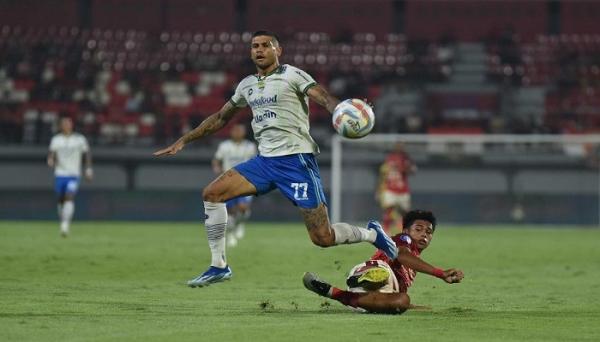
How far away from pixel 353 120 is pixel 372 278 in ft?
4.23

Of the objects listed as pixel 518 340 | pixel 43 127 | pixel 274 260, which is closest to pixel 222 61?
pixel 43 127

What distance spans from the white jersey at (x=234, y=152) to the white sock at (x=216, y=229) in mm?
11895

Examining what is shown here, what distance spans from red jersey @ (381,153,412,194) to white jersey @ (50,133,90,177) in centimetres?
656

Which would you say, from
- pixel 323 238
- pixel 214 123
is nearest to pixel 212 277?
pixel 323 238

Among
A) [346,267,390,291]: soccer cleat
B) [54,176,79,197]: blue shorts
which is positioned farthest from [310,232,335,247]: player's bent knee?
[54,176,79,197]: blue shorts

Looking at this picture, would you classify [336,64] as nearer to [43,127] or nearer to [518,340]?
[43,127]

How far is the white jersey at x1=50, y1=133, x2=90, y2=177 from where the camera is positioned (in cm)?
2336

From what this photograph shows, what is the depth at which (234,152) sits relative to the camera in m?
22.6

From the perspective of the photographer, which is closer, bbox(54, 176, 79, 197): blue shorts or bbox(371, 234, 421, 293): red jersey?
bbox(371, 234, 421, 293): red jersey

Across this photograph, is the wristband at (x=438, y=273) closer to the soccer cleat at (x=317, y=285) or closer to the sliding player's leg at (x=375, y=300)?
the sliding player's leg at (x=375, y=300)

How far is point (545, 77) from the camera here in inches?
1419

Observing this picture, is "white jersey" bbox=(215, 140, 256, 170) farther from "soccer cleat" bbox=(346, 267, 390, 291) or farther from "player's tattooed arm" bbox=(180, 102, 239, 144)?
"soccer cleat" bbox=(346, 267, 390, 291)

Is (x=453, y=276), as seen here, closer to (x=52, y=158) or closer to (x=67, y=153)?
(x=52, y=158)

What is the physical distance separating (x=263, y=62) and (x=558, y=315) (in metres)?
3.40
